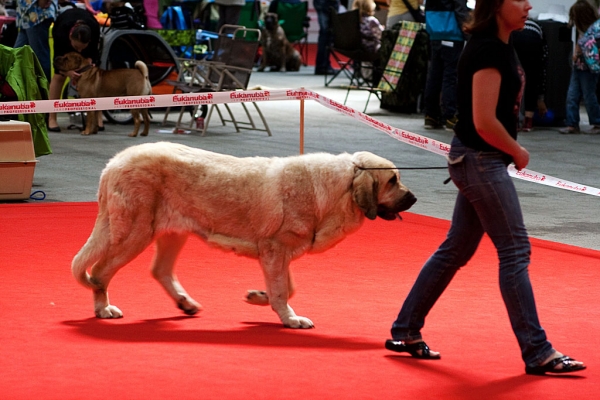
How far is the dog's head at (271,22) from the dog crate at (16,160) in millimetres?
13151

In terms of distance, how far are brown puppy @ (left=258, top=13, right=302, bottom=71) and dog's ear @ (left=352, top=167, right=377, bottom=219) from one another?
17094 mm

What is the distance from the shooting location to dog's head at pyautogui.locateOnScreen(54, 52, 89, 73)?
40.0 ft

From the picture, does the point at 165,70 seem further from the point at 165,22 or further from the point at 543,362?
the point at 543,362

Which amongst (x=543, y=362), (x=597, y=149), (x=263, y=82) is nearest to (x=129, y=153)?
(x=543, y=362)

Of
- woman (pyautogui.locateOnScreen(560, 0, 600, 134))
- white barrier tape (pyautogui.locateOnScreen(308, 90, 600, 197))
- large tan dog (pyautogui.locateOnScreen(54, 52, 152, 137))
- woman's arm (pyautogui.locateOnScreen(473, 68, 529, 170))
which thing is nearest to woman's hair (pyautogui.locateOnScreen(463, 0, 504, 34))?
woman's arm (pyautogui.locateOnScreen(473, 68, 529, 170))

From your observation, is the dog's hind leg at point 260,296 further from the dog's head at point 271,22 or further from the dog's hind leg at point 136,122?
the dog's head at point 271,22

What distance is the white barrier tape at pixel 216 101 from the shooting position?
772 cm

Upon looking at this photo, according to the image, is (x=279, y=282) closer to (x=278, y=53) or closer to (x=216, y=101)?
(x=216, y=101)

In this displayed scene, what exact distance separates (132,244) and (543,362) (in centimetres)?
199

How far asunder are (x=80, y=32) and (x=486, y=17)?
9124 millimetres

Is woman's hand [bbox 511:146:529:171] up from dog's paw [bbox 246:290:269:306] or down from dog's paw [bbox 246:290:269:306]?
up

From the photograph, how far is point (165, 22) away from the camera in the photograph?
19.1m

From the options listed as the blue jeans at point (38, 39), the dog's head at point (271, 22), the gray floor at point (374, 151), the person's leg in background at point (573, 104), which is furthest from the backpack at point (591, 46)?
the dog's head at point (271, 22)

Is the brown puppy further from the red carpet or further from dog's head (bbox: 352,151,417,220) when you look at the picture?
dog's head (bbox: 352,151,417,220)
